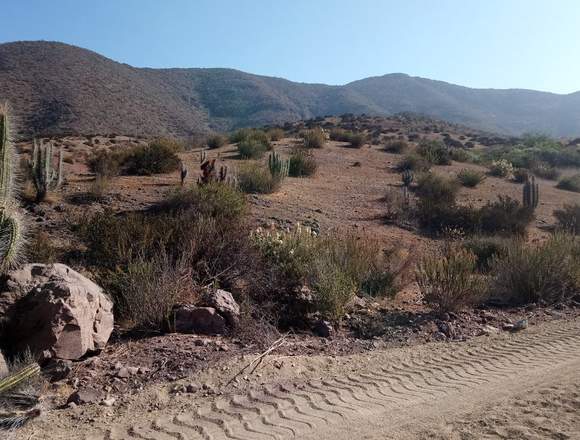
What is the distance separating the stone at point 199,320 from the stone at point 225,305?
0.42ft

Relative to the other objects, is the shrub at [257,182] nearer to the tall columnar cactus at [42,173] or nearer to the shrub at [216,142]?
the tall columnar cactus at [42,173]

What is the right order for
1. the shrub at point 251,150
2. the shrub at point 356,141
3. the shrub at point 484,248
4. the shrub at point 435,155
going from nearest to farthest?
the shrub at point 484,248 → the shrub at point 251,150 → the shrub at point 435,155 → the shrub at point 356,141

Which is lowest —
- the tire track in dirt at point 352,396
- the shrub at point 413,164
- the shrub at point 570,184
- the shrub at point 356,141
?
the tire track in dirt at point 352,396

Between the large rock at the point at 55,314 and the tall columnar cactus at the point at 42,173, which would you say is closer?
the large rock at the point at 55,314

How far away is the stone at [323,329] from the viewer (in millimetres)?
7551

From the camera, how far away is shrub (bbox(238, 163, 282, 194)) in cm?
1819

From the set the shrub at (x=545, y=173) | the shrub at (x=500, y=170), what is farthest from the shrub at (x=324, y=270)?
the shrub at (x=545, y=173)

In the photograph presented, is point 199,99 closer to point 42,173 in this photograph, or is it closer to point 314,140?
point 314,140

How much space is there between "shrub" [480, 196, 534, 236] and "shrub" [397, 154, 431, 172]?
9191 millimetres

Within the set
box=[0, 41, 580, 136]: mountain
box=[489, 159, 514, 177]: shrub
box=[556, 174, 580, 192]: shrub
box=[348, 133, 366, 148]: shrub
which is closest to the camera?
box=[556, 174, 580, 192]: shrub

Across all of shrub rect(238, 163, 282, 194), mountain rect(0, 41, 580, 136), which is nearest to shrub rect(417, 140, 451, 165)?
shrub rect(238, 163, 282, 194)

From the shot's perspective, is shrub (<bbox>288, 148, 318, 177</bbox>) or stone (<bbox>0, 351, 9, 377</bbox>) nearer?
stone (<bbox>0, 351, 9, 377</bbox>)

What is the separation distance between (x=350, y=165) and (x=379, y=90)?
119m

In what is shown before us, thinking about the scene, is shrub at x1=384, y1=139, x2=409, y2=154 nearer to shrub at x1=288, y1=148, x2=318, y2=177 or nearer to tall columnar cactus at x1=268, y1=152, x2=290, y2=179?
shrub at x1=288, y1=148, x2=318, y2=177
